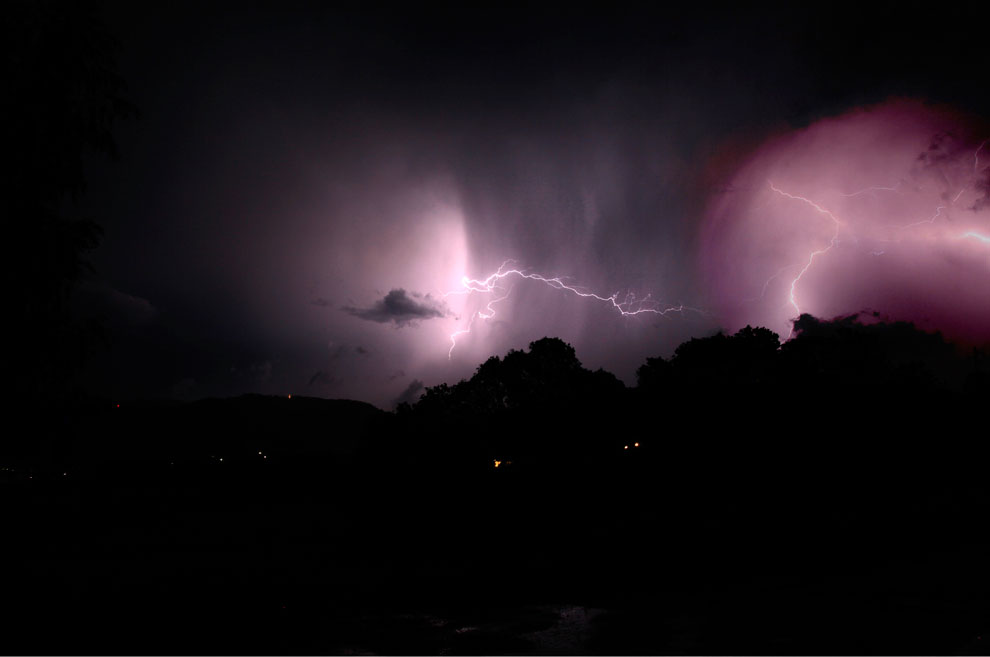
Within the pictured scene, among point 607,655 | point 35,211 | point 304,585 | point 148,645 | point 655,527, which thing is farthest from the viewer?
point 655,527

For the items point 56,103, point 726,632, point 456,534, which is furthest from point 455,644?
point 456,534

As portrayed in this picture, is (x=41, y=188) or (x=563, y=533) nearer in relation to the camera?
(x=41, y=188)

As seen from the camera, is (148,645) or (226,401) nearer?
(148,645)

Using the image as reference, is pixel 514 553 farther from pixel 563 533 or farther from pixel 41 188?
pixel 41 188

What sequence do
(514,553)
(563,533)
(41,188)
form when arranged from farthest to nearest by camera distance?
(563,533), (514,553), (41,188)

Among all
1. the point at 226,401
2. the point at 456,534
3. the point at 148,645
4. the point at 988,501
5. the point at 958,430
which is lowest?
the point at 148,645

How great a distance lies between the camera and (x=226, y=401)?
3939 inches

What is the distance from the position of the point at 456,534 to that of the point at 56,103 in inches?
419

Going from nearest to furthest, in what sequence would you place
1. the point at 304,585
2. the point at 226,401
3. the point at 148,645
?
the point at 148,645 < the point at 304,585 < the point at 226,401

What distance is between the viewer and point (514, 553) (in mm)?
10148

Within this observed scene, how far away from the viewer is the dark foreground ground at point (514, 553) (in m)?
5.06

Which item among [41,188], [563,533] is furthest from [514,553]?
[41,188]

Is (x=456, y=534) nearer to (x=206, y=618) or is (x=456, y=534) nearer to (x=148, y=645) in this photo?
(x=206, y=618)

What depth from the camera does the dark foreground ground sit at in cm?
506
